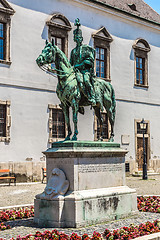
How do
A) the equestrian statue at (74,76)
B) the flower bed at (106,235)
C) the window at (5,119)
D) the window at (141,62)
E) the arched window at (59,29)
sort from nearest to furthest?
the flower bed at (106,235), the equestrian statue at (74,76), the window at (5,119), the arched window at (59,29), the window at (141,62)

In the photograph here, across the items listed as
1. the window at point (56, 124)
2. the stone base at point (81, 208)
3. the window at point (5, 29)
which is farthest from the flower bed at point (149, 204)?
the window at point (5, 29)

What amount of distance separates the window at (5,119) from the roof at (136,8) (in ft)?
27.7

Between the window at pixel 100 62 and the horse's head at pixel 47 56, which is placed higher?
the window at pixel 100 62

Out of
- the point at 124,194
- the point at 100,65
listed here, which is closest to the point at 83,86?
the point at 124,194

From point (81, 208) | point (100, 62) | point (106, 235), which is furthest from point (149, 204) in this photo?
point (100, 62)

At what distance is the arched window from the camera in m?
20.2

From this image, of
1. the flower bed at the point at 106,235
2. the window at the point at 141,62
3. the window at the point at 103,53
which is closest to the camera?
the flower bed at the point at 106,235

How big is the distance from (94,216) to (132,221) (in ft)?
3.06

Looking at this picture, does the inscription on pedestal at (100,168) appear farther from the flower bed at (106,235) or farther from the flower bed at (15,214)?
the flower bed at (15,214)

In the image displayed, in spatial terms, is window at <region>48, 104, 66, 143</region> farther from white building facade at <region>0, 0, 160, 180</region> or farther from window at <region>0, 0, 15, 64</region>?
window at <region>0, 0, 15, 64</region>

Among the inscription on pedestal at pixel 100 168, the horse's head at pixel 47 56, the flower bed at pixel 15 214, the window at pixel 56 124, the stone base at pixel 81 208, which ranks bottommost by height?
the flower bed at pixel 15 214

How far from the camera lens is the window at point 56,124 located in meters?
19.7

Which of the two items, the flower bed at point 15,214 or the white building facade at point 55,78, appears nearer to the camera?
the flower bed at point 15,214

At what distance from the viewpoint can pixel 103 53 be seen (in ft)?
76.1
